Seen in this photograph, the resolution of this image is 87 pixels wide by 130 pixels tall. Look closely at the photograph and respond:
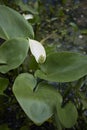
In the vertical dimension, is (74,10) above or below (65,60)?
below

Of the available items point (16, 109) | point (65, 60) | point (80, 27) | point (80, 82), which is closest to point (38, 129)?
point (16, 109)

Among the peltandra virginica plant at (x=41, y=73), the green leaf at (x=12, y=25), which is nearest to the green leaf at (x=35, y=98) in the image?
the peltandra virginica plant at (x=41, y=73)

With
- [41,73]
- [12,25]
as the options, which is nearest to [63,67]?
[41,73]

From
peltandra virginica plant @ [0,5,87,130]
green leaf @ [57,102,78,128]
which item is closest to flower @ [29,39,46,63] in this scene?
peltandra virginica plant @ [0,5,87,130]

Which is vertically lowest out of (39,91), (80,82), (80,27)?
(80,27)

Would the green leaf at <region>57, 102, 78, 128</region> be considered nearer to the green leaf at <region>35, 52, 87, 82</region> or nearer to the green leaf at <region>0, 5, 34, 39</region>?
the green leaf at <region>35, 52, 87, 82</region>

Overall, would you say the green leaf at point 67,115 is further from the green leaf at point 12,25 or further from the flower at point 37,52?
the green leaf at point 12,25

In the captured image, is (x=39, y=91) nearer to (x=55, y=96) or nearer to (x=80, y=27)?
(x=55, y=96)
